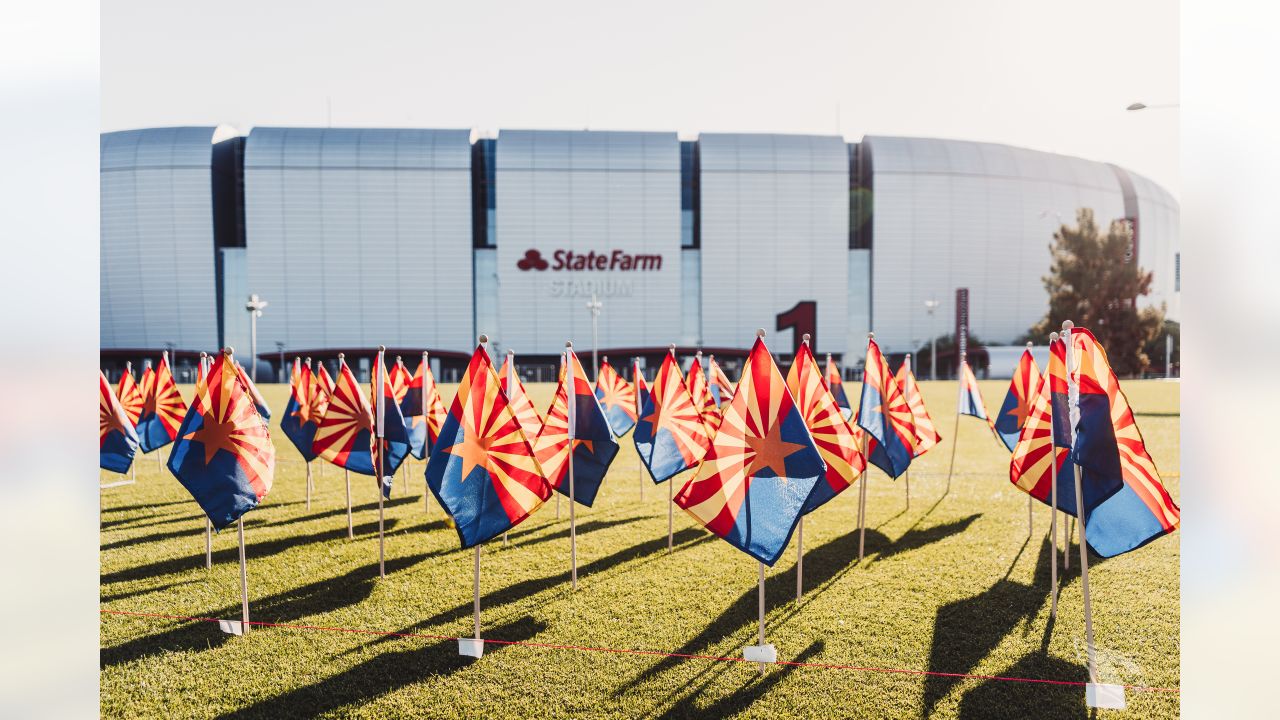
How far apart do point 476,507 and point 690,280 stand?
50.6m

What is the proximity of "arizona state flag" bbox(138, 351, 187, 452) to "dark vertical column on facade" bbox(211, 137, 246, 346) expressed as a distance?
46.6 m

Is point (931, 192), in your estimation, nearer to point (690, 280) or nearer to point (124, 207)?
point (690, 280)

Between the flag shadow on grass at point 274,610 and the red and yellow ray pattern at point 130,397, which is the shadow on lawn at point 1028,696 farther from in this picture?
the red and yellow ray pattern at point 130,397

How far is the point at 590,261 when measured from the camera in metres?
53.4

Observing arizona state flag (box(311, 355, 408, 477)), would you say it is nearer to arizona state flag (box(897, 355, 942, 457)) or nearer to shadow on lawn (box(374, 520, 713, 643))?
shadow on lawn (box(374, 520, 713, 643))

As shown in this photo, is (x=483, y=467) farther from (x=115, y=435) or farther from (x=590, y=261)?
(x=590, y=261)

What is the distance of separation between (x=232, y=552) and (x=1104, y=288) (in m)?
54.8

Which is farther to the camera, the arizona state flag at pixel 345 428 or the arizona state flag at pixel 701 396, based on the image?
the arizona state flag at pixel 701 396

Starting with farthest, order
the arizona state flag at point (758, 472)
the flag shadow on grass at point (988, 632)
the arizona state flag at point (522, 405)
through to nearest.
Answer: the arizona state flag at point (522, 405), the arizona state flag at point (758, 472), the flag shadow on grass at point (988, 632)

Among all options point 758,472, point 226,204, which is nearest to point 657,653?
point 758,472

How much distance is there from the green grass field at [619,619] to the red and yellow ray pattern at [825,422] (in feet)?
4.08

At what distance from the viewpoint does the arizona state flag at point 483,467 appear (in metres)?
5.45

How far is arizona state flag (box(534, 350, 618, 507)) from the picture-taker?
24.6 ft

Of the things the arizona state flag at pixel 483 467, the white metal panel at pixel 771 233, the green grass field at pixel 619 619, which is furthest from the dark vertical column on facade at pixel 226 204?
the arizona state flag at pixel 483 467
